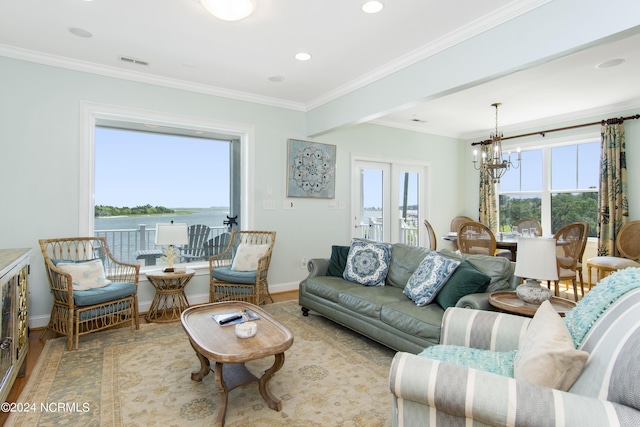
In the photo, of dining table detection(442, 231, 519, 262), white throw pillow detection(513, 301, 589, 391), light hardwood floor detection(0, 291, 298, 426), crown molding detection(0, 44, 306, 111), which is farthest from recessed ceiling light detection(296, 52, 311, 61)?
dining table detection(442, 231, 519, 262)

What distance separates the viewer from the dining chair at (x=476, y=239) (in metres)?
4.35

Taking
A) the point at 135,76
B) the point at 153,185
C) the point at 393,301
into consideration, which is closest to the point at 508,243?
the point at 393,301

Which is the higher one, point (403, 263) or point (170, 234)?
point (170, 234)

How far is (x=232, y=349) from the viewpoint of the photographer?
199 centimetres

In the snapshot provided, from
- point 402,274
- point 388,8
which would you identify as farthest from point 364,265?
point 388,8

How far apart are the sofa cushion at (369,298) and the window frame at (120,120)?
6.21ft

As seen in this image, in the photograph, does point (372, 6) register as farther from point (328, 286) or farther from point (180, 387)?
point (180, 387)

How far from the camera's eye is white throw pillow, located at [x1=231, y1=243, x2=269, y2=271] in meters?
4.11

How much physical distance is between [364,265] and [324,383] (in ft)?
4.64

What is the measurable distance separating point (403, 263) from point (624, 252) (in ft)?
11.0

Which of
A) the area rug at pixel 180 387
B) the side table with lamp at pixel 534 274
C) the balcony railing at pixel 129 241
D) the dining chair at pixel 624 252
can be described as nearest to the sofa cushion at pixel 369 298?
the area rug at pixel 180 387

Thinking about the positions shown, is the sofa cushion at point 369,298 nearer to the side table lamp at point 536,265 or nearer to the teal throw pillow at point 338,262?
the teal throw pillow at point 338,262

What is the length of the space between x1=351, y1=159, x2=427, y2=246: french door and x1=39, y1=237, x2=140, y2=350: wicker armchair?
10.9 ft

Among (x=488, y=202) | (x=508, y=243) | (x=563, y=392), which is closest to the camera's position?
(x=563, y=392)
